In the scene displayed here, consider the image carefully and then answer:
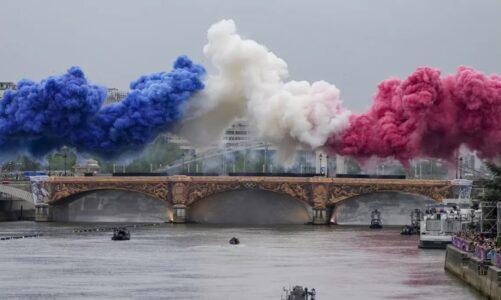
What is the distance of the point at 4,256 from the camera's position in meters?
146

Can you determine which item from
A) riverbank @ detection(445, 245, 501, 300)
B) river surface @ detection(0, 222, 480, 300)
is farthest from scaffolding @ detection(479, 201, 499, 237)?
river surface @ detection(0, 222, 480, 300)

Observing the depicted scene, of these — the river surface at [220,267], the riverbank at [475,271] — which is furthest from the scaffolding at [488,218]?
the river surface at [220,267]

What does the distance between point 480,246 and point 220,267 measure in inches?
1232

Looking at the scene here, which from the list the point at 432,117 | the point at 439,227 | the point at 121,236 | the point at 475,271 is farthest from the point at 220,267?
the point at 432,117

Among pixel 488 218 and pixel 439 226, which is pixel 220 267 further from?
pixel 439 226

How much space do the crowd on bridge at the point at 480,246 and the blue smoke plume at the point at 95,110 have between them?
66.9m

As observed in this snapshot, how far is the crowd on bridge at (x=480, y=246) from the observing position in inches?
4077

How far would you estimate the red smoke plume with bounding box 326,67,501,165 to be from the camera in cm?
16812

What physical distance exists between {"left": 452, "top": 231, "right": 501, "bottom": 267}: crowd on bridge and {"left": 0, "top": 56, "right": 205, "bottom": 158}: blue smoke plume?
66932 millimetres

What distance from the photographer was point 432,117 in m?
171

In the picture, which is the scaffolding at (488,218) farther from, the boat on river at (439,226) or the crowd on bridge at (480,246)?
the boat on river at (439,226)

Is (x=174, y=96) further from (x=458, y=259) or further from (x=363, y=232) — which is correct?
(x=458, y=259)

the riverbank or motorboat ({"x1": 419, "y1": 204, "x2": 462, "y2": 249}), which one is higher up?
motorboat ({"x1": 419, "y1": 204, "x2": 462, "y2": 249})

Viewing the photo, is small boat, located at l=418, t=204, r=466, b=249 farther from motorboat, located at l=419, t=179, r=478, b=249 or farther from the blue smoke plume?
the blue smoke plume
